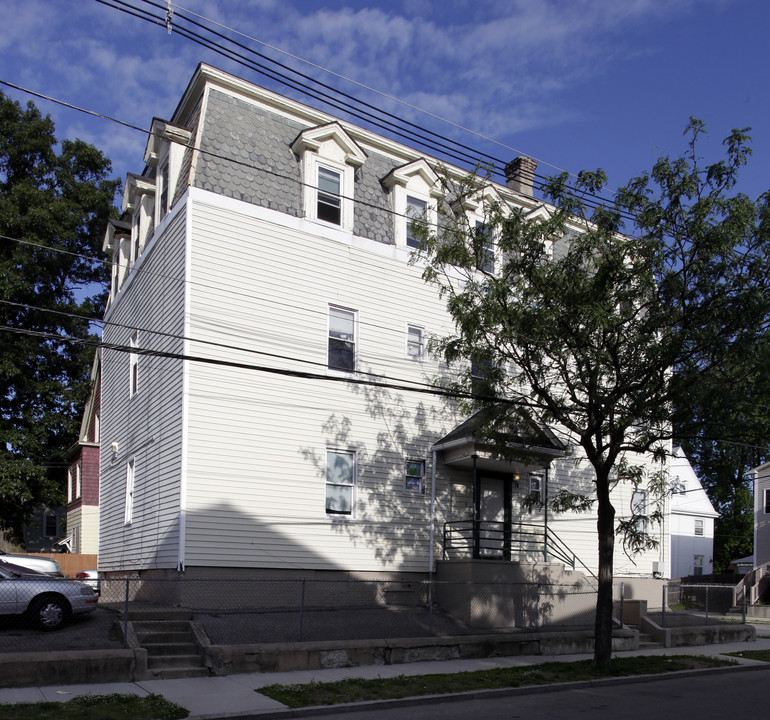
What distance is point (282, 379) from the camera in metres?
17.6

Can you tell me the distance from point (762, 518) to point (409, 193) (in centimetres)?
3089

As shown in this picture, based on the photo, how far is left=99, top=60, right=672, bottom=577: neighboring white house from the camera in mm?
16578

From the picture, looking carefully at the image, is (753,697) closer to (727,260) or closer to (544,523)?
(727,260)

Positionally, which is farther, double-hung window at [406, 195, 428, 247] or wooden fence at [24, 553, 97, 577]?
wooden fence at [24, 553, 97, 577]

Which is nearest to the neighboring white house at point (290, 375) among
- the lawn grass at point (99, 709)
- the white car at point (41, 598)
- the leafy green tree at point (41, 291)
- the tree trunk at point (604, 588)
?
the tree trunk at point (604, 588)

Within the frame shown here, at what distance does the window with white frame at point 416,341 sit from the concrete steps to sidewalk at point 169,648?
28.7 feet

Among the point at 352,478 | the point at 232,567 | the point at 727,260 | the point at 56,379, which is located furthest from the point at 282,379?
the point at 56,379

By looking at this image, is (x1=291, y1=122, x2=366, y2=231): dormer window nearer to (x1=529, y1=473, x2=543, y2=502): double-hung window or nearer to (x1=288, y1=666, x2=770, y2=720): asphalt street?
(x1=529, y1=473, x2=543, y2=502): double-hung window

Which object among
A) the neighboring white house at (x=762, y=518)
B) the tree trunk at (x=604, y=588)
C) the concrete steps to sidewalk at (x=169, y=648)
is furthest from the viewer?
the neighboring white house at (x=762, y=518)

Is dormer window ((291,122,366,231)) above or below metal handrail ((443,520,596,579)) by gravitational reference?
above

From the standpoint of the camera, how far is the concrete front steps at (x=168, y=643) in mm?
12422

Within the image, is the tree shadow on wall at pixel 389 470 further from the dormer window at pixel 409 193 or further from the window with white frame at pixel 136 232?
the window with white frame at pixel 136 232

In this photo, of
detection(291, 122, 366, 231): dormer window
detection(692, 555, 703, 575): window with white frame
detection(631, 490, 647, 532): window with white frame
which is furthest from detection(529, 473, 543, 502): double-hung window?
detection(692, 555, 703, 575): window with white frame

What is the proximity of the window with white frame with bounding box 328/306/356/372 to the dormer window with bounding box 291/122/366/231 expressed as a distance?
2.21 meters
